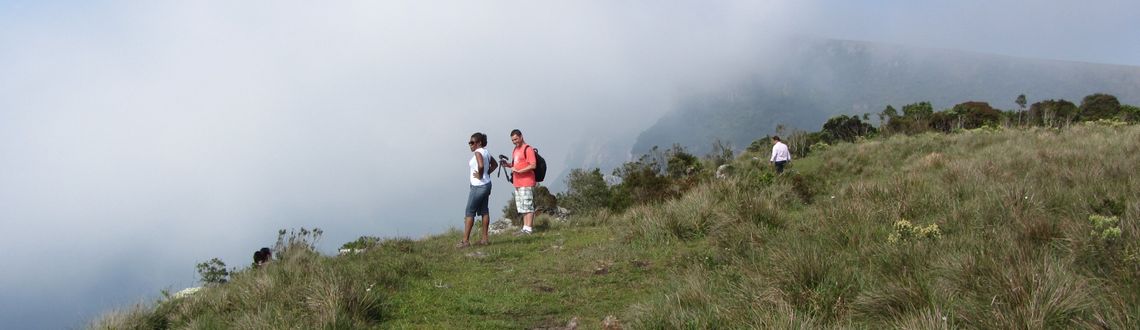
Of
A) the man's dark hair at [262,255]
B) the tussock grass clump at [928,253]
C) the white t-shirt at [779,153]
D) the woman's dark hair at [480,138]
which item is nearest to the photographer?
the tussock grass clump at [928,253]

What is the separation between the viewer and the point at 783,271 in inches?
186

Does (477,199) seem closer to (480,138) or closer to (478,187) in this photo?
(478,187)

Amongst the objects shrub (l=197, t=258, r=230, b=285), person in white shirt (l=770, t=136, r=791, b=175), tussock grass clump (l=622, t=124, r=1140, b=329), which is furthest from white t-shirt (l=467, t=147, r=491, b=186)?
person in white shirt (l=770, t=136, r=791, b=175)

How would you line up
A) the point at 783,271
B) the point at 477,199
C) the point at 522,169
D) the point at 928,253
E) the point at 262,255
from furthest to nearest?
1. the point at 262,255
2. the point at 522,169
3. the point at 477,199
4. the point at 928,253
5. the point at 783,271

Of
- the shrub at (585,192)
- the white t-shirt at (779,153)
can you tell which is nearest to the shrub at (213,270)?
the shrub at (585,192)

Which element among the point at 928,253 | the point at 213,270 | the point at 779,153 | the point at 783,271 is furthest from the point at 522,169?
the point at 779,153

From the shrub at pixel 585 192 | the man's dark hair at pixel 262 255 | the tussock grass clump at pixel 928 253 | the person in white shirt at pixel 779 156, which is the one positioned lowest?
the shrub at pixel 585 192

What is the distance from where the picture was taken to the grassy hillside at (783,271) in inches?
148

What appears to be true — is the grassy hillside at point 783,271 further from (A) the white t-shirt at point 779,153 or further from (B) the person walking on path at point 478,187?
(A) the white t-shirt at point 779,153

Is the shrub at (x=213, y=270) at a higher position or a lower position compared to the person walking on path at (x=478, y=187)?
lower

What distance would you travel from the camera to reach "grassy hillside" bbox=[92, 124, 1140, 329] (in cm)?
375

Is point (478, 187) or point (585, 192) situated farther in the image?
point (585, 192)

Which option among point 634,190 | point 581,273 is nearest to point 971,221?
point 581,273

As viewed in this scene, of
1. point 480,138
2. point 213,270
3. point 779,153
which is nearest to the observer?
point 480,138
